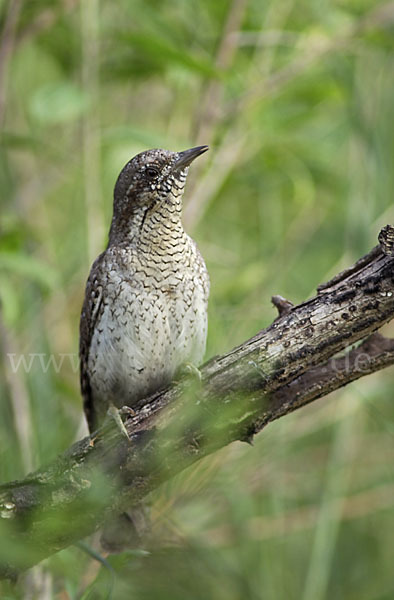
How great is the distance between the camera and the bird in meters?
2.63

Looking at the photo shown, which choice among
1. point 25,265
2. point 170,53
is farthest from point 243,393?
point 170,53

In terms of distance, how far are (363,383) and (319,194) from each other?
1332mm

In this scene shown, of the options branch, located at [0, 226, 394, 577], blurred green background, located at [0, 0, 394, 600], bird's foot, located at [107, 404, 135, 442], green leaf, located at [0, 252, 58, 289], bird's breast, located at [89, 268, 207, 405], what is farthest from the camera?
blurred green background, located at [0, 0, 394, 600]

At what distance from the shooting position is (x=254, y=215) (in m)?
4.04

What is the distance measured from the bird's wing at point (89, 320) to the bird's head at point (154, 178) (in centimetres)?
26

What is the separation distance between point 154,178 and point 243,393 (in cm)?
105

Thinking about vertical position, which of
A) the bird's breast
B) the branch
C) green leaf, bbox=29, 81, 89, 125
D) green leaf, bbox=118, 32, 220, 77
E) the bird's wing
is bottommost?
the branch

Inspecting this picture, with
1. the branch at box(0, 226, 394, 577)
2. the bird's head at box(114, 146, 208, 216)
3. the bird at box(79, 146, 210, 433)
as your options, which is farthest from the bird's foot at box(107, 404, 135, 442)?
the bird's head at box(114, 146, 208, 216)

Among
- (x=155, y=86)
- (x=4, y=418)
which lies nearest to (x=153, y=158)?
(x=4, y=418)

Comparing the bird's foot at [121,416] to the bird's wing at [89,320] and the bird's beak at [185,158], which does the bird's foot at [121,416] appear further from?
the bird's beak at [185,158]

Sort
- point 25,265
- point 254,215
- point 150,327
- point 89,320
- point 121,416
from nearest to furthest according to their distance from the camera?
1. point 121,416
2. point 25,265
3. point 150,327
4. point 89,320
5. point 254,215

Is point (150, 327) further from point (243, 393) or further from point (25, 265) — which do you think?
point (243, 393)

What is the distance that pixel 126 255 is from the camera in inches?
106

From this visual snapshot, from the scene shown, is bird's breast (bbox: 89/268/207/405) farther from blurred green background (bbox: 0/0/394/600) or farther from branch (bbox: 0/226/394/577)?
branch (bbox: 0/226/394/577)
